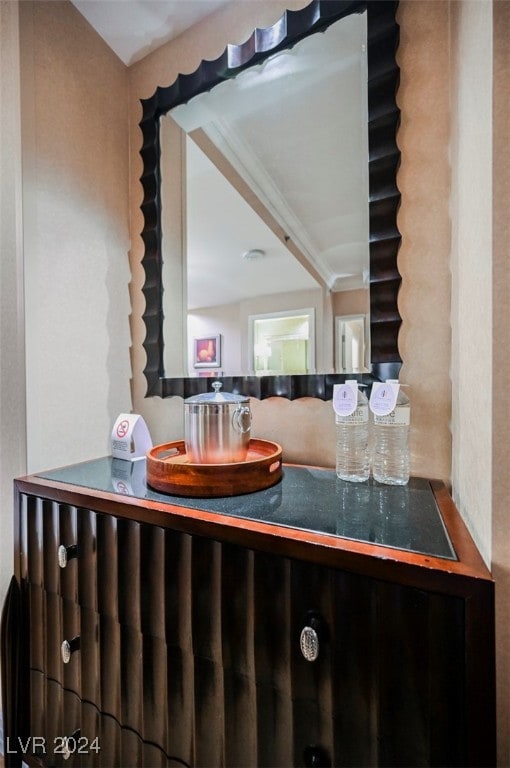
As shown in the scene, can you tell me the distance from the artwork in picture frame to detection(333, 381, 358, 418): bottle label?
0.49m

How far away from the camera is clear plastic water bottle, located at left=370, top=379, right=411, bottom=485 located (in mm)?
886

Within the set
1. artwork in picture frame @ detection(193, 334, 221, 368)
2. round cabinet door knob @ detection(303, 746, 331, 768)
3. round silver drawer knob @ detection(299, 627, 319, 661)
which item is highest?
artwork in picture frame @ detection(193, 334, 221, 368)

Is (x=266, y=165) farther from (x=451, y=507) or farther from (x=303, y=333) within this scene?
(x=451, y=507)

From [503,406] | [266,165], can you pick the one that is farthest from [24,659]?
[266,165]

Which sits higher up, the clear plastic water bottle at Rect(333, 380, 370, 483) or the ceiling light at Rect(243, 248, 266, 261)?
the ceiling light at Rect(243, 248, 266, 261)

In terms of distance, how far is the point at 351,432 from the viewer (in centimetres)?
99

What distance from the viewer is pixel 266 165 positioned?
115 cm

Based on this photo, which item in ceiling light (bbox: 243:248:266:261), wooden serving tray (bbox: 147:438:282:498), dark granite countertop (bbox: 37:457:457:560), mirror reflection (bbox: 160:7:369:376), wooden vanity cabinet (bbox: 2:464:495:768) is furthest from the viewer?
ceiling light (bbox: 243:248:266:261)

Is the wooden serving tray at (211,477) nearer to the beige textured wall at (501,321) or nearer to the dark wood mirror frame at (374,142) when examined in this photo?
the dark wood mirror frame at (374,142)

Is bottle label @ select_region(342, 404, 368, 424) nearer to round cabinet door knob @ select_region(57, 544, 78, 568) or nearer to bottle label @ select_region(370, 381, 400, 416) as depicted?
bottle label @ select_region(370, 381, 400, 416)

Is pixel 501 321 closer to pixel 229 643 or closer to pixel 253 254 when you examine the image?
pixel 229 643

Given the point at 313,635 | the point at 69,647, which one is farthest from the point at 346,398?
the point at 69,647

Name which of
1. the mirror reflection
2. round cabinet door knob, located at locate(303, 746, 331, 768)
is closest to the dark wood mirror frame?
the mirror reflection

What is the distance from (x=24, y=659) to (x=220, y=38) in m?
2.13
